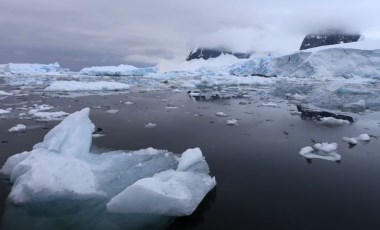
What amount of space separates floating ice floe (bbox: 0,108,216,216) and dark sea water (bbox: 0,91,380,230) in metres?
0.14

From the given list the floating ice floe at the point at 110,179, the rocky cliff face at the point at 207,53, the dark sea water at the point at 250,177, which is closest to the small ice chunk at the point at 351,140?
the dark sea water at the point at 250,177

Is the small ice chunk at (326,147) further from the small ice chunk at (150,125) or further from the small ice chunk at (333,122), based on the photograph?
the small ice chunk at (150,125)

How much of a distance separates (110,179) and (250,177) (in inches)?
85.1

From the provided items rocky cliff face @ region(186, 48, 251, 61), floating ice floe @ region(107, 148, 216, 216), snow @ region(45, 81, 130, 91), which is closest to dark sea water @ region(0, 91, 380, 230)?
floating ice floe @ region(107, 148, 216, 216)

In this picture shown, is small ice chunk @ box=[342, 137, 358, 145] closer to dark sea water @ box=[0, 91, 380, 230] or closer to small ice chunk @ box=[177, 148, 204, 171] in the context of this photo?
dark sea water @ box=[0, 91, 380, 230]

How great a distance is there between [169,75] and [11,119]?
36499mm

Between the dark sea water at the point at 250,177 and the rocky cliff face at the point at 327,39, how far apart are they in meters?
70.4

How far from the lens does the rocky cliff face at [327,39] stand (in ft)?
235

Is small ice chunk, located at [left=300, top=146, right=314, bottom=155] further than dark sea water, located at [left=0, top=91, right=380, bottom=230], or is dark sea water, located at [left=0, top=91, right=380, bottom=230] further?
small ice chunk, located at [left=300, top=146, right=314, bottom=155]

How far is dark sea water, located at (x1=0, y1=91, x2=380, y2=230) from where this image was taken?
3.80m

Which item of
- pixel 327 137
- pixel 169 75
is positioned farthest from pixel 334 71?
pixel 327 137

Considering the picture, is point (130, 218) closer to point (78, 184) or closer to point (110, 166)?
point (78, 184)

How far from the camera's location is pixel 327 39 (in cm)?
7688

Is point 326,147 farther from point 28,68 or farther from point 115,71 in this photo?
point 28,68
